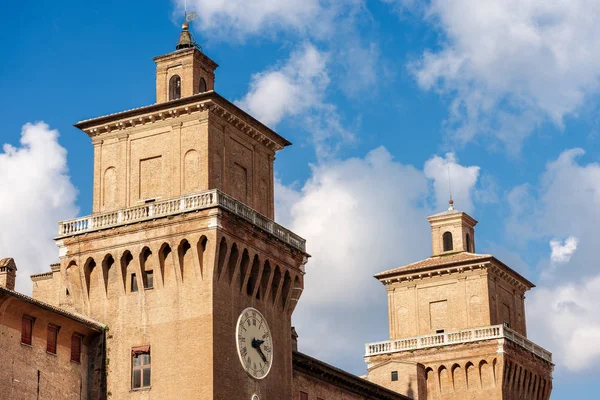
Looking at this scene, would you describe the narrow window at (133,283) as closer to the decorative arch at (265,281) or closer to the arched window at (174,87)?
the decorative arch at (265,281)

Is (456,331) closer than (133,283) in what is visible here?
No

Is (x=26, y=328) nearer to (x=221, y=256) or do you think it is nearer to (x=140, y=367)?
(x=140, y=367)

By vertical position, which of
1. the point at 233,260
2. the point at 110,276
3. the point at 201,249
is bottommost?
the point at 110,276

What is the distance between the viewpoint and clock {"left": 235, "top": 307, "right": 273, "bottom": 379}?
185 feet

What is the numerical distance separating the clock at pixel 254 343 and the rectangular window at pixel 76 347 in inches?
262

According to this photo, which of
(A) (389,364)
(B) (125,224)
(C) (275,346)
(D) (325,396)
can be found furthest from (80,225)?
(A) (389,364)

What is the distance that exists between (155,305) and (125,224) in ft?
12.9

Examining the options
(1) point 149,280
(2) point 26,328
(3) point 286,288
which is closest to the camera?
(2) point 26,328

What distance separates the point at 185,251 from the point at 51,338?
664 cm

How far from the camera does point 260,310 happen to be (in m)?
58.8

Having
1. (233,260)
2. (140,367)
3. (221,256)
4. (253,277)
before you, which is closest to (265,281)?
(253,277)

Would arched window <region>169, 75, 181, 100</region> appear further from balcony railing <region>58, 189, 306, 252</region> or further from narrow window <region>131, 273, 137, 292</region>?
narrow window <region>131, 273, 137, 292</region>

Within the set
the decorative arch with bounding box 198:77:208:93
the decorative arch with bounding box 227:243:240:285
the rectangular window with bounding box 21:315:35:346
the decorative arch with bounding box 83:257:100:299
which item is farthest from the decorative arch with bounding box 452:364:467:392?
the rectangular window with bounding box 21:315:35:346

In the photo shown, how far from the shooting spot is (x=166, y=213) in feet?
185
